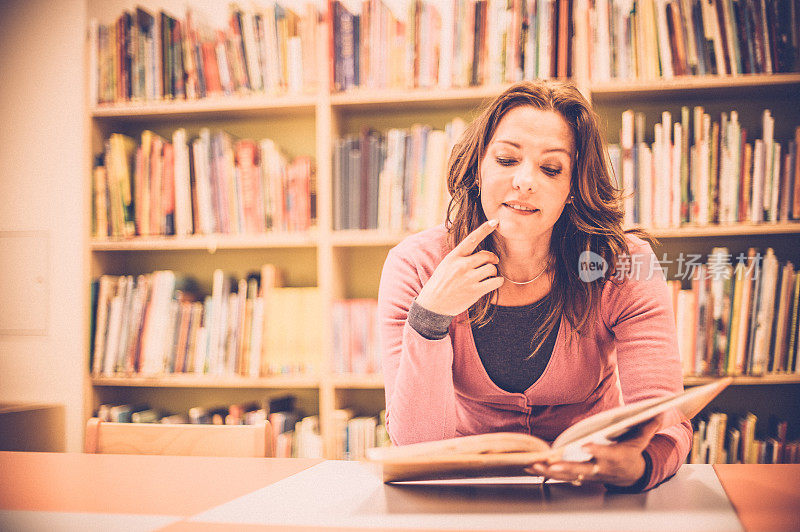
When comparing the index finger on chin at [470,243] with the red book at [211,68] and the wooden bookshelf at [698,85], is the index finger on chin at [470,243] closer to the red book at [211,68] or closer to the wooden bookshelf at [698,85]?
the wooden bookshelf at [698,85]

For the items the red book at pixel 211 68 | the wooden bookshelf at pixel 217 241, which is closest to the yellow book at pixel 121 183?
the wooden bookshelf at pixel 217 241

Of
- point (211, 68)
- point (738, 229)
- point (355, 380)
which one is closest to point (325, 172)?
point (211, 68)

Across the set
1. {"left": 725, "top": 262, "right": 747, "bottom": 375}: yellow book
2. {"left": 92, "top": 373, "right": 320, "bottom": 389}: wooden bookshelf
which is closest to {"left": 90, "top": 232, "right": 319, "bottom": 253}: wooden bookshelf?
{"left": 92, "top": 373, "right": 320, "bottom": 389}: wooden bookshelf

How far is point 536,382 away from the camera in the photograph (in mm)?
1045

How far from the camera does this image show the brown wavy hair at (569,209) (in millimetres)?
1053

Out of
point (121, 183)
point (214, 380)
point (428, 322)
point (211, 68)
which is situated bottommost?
point (214, 380)

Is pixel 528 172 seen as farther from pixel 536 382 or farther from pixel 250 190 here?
pixel 250 190

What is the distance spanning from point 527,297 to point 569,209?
0.60 feet

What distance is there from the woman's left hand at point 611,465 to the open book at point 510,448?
0.05ft

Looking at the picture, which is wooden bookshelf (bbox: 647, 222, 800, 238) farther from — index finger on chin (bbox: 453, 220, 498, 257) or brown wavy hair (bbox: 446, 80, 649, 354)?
index finger on chin (bbox: 453, 220, 498, 257)

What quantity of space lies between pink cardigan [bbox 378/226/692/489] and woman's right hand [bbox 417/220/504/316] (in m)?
0.06

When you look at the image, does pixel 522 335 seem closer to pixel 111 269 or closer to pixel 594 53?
pixel 594 53

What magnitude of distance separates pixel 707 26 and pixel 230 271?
1842mm

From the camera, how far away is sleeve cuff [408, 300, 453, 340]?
0.90 metres
